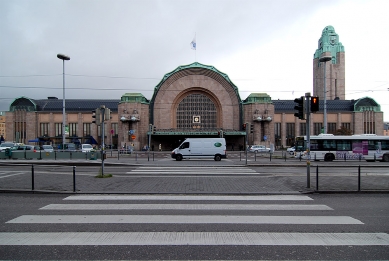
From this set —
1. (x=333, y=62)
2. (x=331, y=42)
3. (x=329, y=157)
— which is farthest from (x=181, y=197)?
(x=331, y=42)

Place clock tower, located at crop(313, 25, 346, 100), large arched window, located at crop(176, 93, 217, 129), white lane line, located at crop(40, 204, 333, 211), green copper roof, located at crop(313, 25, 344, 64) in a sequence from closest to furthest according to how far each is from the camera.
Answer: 1. white lane line, located at crop(40, 204, 333, 211)
2. large arched window, located at crop(176, 93, 217, 129)
3. clock tower, located at crop(313, 25, 346, 100)
4. green copper roof, located at crop(313, 25, 344, 64)

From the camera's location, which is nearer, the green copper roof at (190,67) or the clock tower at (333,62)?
the green copper roof at (190,67)

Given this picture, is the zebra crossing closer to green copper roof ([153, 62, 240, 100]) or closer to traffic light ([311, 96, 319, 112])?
traffic light ([311, 96, 319, 112])

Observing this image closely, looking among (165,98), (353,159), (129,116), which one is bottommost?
(353,159)

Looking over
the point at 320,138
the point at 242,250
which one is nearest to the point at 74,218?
the point at 242,250

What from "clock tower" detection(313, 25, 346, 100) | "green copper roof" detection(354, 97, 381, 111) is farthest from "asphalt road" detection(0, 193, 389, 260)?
"clock tower" detection(313, 25, 346, 100)

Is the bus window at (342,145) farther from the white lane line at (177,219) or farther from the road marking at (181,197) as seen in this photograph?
the white lane line at (177,219)

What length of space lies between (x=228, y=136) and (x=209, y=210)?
168ft

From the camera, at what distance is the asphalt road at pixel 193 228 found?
447cm

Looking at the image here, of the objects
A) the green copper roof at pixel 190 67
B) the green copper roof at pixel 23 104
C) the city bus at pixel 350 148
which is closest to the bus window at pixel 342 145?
the city bus at pixel 350 148

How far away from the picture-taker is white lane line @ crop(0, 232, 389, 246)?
4.84 metres

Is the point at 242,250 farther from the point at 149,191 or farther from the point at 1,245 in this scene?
the point at 149,191

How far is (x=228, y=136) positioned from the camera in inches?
2275

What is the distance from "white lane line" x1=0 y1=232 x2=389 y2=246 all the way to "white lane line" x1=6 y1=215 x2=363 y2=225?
0.69 metres
